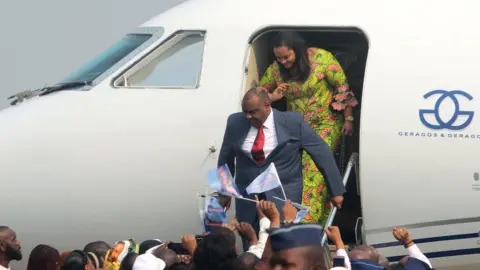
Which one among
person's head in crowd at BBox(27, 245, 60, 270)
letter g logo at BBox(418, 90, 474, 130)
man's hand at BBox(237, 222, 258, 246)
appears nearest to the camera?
man's hand at BBox(237, 222, 258, 246)

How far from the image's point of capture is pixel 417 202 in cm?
1212

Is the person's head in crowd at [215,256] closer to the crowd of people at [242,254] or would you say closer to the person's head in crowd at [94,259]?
the crowd of people at [242,254]

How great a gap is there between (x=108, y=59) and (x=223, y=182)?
2387mm

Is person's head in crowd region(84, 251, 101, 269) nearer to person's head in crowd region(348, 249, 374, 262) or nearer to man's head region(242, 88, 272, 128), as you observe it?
man's head region(242, 88, 272, 128)

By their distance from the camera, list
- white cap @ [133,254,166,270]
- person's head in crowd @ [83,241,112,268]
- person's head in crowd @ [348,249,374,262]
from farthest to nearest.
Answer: person's head in crowd @ [83,241,112,268] < person's head in crowd @ [348,249,374,262] < white cap @ [133,254,166,270]

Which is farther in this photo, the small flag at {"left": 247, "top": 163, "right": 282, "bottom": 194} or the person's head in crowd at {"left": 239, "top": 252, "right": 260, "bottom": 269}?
the small flag at {"left": 247, "top": 163, "right": 282, "bottom": 194}

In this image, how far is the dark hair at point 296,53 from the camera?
41.2 feet

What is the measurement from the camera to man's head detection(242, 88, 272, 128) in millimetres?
11570

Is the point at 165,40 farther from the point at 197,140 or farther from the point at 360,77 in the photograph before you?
the point at 360,77

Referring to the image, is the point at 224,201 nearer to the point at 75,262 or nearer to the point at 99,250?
the point at 99,250

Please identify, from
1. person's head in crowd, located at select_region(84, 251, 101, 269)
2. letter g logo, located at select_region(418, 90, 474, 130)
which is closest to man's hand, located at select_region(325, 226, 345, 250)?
person's head in crowd, located at select_region(84, 251, 101, 269)

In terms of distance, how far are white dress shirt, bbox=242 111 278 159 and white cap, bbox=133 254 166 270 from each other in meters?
2.93

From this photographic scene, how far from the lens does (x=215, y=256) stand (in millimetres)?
7461

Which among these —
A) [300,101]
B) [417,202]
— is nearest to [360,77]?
[300,101]
